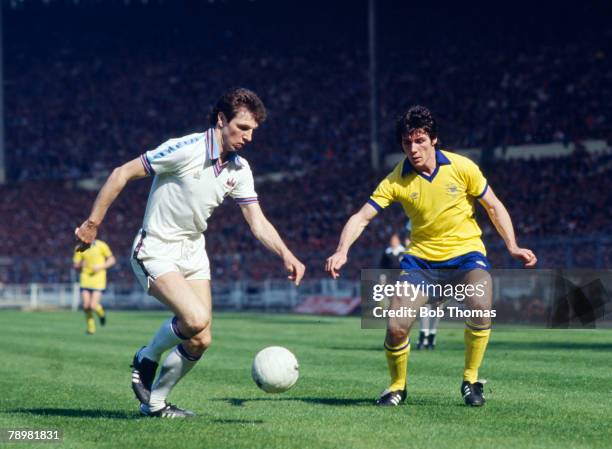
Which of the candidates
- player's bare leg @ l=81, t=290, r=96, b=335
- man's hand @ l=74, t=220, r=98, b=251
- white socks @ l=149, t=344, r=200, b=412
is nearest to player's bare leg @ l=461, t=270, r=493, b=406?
white socks @ l=149, t=344, r=200, b=412

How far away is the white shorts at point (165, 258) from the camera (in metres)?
8.45

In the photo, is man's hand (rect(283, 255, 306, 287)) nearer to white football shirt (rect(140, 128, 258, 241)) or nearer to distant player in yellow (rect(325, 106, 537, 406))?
white football shirt (rect(140, 128, 258, 241))

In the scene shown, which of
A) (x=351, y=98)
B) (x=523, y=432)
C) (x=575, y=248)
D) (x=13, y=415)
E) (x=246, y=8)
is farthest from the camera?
(x=246, y=8)

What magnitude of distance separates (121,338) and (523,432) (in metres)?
16.3

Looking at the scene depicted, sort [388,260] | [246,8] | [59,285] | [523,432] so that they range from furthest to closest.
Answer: [246,8] < [59,285] < [388,260] < [523,432]

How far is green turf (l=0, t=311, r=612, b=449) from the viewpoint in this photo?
24.6 feet

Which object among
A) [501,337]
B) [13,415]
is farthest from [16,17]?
[13,415]

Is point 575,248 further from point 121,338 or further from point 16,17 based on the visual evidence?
point 16,17

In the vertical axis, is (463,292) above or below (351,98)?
below

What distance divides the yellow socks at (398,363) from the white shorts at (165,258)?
191 centimetres

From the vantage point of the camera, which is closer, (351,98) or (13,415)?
(13,415)

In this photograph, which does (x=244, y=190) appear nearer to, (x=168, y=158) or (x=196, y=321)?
(x=168, y=158)

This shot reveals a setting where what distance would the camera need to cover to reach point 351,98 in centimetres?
4925

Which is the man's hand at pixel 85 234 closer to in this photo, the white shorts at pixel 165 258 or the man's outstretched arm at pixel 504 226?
the white shorts at pixel 165 258
